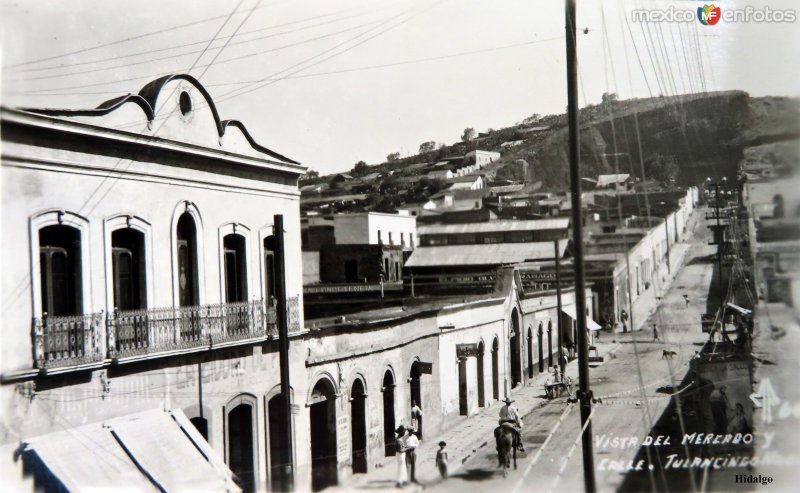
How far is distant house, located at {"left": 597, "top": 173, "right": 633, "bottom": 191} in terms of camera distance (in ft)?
33.0

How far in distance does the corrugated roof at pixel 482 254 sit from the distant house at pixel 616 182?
129 cm

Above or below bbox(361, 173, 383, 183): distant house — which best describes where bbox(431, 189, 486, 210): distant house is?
below

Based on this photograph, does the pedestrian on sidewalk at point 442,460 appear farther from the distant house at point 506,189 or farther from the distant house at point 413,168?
the distant house at point 413,168

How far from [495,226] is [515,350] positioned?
2.11 meters

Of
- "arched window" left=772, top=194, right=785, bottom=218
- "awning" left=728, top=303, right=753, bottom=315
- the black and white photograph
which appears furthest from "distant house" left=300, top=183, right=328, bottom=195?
"arched window" left=772, top=194, right=785, bottom=218

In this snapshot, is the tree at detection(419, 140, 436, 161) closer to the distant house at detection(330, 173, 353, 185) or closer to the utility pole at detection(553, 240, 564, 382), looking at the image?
the distant house at detection(330, 173, 353, 185)

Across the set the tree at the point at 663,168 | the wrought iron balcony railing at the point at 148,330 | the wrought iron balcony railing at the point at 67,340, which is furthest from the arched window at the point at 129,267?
the tree at the point at 663,168

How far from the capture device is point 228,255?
31.1 feet

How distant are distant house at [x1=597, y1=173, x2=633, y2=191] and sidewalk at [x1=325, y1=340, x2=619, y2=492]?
2432 mm

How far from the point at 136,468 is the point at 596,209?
6418 millimetres

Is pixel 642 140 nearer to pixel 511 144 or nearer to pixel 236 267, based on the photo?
pixel 511 144

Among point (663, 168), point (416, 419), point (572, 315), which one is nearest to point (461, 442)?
point (416, 419)

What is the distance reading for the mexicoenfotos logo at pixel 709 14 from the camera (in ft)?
30.3

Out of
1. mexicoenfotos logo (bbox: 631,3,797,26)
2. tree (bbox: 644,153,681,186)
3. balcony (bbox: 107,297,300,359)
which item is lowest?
balcony (bbox: 107,297,300,359)
